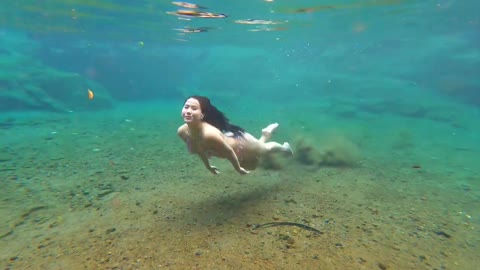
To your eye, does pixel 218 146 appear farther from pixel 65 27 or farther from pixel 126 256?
pixel 65 27

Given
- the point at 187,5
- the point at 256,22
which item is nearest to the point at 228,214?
the point at 187,5

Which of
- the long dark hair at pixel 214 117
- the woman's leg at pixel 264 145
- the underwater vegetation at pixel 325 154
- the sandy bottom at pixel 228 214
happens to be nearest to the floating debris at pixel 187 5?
the sandy bottom at pixel 228 214

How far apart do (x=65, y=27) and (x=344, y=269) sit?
1307 inches

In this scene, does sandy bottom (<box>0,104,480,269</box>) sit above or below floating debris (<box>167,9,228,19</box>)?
below

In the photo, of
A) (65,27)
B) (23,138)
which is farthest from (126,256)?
(65,27)

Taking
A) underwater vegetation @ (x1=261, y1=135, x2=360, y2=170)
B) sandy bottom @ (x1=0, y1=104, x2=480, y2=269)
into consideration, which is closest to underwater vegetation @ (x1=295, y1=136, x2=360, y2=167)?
underwater vegetation @ (x1=261, y1=135, x2=360, y2=170)

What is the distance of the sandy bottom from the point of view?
144 inches

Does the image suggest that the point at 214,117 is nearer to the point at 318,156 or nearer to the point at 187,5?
the point at 318,156

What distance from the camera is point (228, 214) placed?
4773mm

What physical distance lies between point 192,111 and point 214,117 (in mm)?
695

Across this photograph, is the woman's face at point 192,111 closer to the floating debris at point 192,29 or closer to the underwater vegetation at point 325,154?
the underwater vegetation at point 325,154

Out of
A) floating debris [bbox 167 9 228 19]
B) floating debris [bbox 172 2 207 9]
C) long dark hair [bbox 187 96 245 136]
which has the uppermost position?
floating debris [bbox 172 2 207 9]

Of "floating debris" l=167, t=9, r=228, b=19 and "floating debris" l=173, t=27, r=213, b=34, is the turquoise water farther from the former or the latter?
"floating debris" l=167, t=9, r=228, b=19

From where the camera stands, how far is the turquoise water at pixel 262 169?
12.7ft
